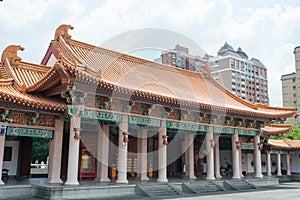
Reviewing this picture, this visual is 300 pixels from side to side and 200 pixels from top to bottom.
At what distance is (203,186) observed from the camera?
1614 cm

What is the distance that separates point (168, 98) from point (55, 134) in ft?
16.9

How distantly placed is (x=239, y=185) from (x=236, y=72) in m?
60.1

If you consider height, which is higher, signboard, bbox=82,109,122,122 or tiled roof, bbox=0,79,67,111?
tiled roof, bbox=0,79,67,111

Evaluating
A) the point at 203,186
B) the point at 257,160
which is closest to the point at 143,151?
the point at 203,186

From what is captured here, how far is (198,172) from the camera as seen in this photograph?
70.0ft

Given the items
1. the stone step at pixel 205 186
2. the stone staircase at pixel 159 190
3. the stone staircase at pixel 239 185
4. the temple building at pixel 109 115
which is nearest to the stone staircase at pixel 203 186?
the stone step at pixel 205 186

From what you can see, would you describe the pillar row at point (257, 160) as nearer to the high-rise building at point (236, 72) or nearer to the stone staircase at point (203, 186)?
the stone staircase at point (203, 186)

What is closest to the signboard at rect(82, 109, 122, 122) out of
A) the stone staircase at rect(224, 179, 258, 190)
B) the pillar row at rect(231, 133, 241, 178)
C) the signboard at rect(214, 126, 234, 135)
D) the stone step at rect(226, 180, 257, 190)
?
the signboard at rect(214, 126, 234, 135)

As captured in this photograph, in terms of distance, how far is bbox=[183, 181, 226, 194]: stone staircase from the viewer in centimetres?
1538

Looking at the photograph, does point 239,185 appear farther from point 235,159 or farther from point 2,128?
point 2,128

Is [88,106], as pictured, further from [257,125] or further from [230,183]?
[257,125]

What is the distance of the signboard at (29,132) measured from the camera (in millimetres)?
12109

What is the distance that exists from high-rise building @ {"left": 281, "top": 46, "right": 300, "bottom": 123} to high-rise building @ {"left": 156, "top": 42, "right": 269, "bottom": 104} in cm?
661

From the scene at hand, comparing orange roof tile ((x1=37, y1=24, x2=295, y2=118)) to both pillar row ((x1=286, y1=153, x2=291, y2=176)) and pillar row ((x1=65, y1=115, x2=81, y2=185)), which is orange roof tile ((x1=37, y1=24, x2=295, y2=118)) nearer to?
pillar row ((x1=65, y1=115, x2=81, y2=185))
